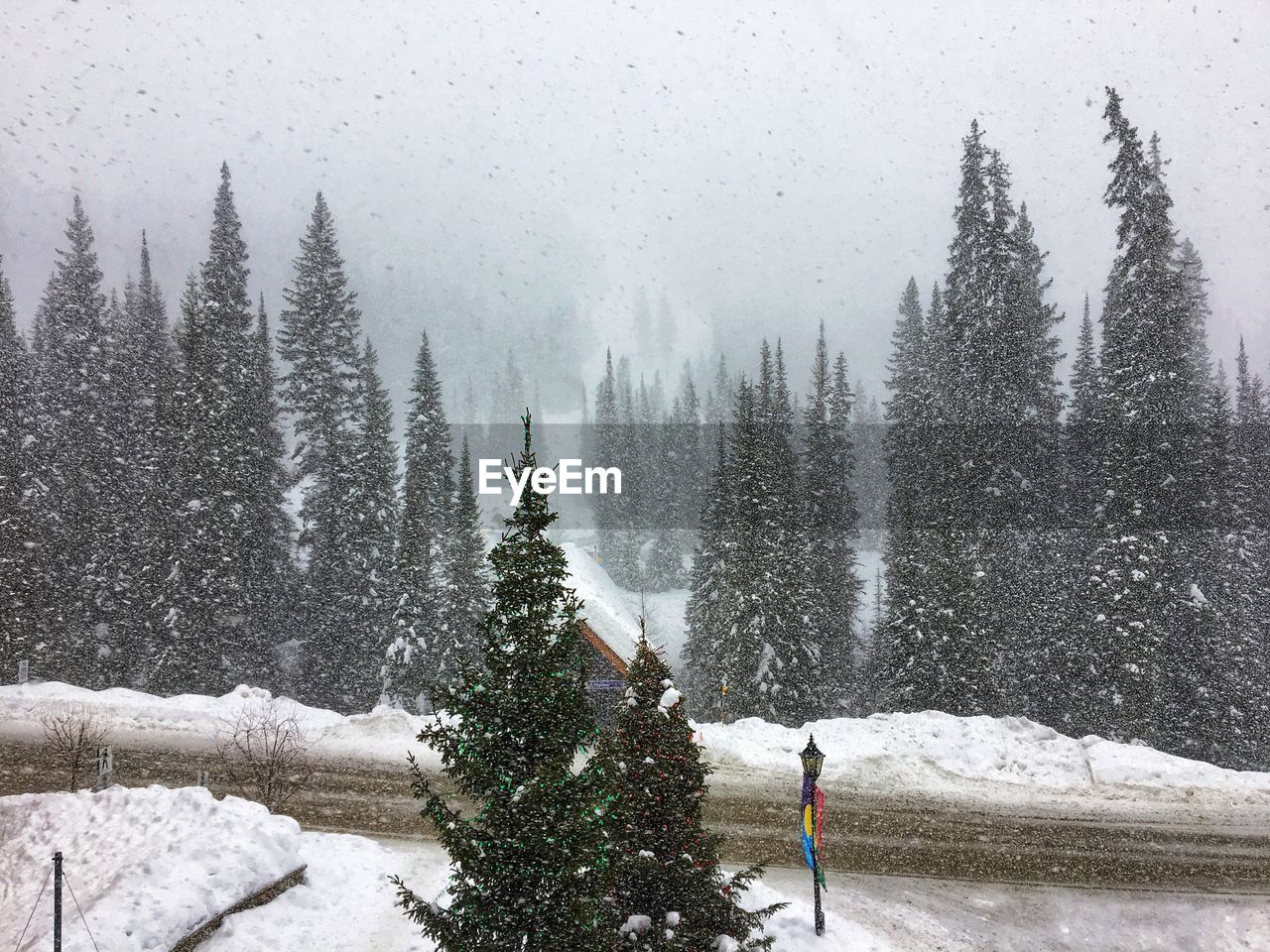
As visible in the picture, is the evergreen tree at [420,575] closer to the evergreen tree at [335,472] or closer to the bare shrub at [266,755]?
the evergreen tree at [335,472]

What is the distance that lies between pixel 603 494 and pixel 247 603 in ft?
125

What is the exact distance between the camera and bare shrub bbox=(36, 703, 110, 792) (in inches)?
570

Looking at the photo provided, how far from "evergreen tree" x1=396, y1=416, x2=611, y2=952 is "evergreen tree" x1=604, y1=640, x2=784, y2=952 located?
72 centimetres

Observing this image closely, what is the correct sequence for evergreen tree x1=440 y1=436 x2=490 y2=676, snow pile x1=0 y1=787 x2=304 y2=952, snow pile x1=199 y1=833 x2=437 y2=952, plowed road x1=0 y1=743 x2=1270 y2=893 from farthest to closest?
evergreen tree x1=440 y1=436 x2=490 y2=676 → plowed road x1=0 y1=743 x2=1270 y2=893 → snow pile x1=199 y1=833 x2=437 y2=952 → snow pile x1=0 y1=787 x2=304 y2=952

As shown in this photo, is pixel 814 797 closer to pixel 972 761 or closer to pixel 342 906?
pixel 342 906

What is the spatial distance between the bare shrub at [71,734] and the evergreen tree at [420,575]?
30.7 ft

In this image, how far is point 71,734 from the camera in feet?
52.6

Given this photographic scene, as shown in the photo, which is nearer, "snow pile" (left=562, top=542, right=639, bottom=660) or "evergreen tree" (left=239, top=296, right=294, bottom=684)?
"snow pile" (left=562, top=542, right=639, bottom=660)

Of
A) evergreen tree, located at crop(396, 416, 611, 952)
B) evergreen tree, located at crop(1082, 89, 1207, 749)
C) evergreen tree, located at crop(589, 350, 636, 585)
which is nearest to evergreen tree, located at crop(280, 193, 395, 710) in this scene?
evergreen tree, located at crop(396, 416, 611, 952)

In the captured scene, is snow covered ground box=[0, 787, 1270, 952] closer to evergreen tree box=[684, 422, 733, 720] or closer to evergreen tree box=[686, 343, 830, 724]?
evergreen tree box=[686, 343, 830, 724]

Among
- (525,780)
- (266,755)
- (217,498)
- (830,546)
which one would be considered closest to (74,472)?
(217,498)

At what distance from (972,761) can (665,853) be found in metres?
12.6

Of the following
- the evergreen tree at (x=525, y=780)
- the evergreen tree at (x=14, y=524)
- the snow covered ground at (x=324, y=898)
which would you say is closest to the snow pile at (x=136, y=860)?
the snow covered ground at (x=324, y=898)

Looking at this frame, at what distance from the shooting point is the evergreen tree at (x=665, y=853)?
790 cm
